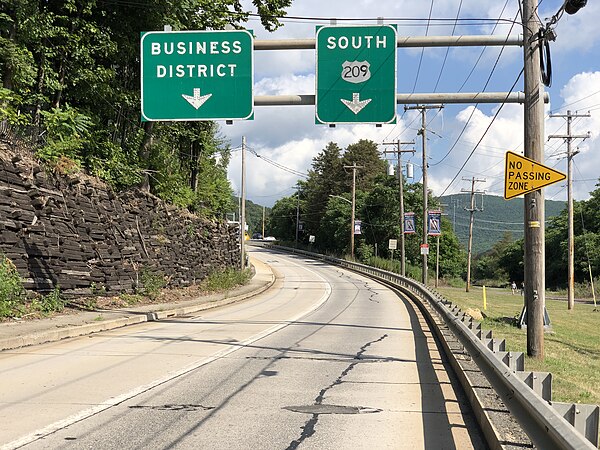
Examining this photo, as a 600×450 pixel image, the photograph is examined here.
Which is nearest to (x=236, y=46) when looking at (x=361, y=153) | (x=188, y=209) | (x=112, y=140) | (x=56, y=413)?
(x=56, y=413)

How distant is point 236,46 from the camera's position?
14805 mm

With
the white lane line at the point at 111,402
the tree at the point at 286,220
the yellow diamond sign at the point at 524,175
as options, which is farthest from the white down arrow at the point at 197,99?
the tree at the point at 286,220

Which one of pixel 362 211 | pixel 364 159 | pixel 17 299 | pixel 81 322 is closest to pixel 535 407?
pixel 81 322

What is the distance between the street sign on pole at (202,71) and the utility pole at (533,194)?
229 inches

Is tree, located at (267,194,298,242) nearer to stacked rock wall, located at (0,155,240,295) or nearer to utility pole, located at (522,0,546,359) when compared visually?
stacked rock wall, located at (0,155,240,295)

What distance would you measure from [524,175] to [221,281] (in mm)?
25583

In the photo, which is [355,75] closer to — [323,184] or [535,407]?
[535,407]

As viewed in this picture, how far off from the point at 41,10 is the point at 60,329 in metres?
13.1

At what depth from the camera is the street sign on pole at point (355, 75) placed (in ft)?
47.2

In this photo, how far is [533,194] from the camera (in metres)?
12.4

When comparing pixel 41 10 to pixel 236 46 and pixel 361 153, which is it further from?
pixel 361 153

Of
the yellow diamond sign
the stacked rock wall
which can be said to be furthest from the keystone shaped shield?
the stacked rock wall

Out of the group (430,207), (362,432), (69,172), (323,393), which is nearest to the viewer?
(362,432)

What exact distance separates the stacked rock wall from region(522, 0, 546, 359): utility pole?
1203 cm
